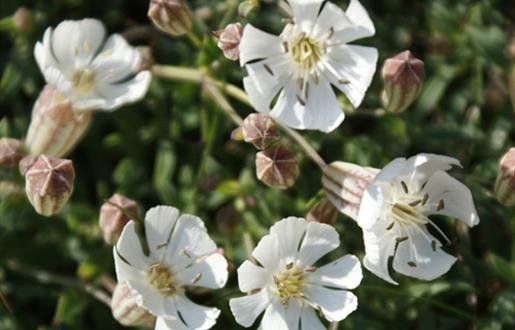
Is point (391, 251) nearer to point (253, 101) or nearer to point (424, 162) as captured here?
point (424, 162)

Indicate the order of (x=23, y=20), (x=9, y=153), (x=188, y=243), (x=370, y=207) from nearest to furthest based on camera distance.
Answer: (x=370, y=207) < (x=188, y=243) < (x=9, y=153) < (x=23, y=20)

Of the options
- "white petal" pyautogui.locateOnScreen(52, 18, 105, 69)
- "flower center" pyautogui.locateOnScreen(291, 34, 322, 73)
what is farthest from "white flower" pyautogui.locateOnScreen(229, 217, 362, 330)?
"white petal" pyautogui.locateOnScreen(52, 18, 105, 69)

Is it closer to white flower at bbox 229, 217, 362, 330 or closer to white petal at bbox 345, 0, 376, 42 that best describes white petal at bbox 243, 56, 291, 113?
white petal at bbox 345, 0, 376, 42

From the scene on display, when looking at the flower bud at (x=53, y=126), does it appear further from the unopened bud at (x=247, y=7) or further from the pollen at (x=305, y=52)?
the pollen at (x=305, y=52)

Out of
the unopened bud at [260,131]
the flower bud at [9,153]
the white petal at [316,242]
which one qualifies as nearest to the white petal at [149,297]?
the white petal at [316,242]

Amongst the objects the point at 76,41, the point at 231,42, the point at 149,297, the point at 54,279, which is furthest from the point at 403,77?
the point at 54,279

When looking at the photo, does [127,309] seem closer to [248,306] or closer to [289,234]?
[248,306]
